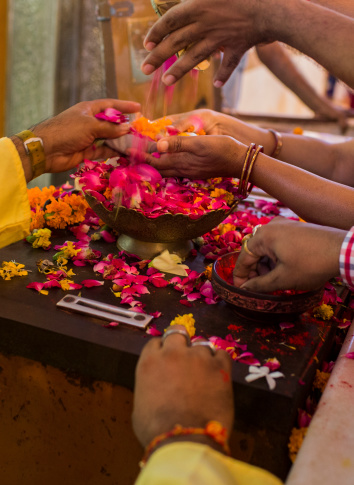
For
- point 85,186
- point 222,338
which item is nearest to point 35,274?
point 85,186

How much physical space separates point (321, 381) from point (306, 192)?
1.74 ft

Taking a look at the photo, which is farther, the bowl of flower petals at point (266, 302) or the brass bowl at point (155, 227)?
the brass bowl at point (155, 227)

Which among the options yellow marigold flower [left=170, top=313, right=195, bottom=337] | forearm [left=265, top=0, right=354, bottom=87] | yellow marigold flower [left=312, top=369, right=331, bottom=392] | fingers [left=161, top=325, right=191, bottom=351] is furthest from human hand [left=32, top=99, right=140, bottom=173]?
yellow marigold flower [left=312, top=369, right=331, bottom=392]

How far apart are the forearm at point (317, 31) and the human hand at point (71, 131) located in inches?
20.6

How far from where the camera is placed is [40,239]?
143 cm

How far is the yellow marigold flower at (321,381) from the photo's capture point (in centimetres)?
113

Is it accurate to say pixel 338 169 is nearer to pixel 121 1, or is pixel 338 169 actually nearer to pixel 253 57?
pixel 121 1

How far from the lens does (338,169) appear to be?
186cm

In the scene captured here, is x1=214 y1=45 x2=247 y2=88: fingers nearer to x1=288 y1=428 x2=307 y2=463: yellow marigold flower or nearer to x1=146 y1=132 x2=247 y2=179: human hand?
x1=146 y1=132 x2=247 y2=179: human hand

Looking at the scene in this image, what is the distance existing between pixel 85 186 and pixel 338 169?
100 cm

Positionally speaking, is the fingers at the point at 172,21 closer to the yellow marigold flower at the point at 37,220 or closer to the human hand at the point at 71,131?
the human hand at the point at 71,131

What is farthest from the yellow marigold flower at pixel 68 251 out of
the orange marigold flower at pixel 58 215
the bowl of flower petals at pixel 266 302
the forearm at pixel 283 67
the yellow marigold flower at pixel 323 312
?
the forearm at pixel 283 67

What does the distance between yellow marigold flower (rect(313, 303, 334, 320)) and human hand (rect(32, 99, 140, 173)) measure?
2.46 ft

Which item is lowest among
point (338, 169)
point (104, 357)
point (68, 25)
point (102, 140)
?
point (104, 357)
